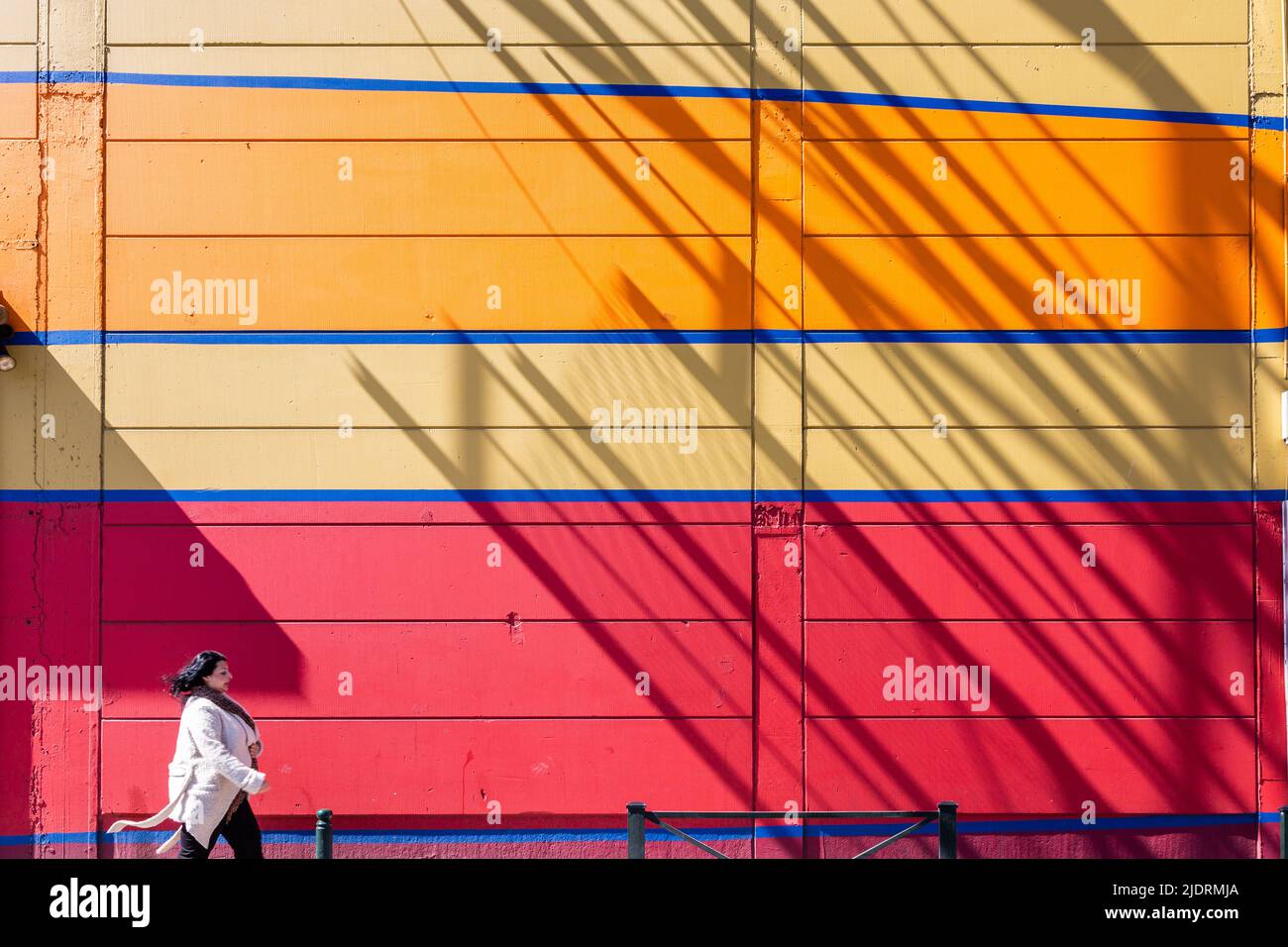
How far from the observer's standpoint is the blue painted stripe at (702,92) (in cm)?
674

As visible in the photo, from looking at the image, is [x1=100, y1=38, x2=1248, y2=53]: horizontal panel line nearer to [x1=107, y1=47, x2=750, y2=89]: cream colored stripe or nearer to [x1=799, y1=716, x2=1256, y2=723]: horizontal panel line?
[x1=107, y1=47, x2=750, y2=89]: cream colored stripe

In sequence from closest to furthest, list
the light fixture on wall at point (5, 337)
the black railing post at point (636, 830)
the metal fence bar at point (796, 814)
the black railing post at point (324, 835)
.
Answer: the black railing post at point (636, 830) < the metal fence bar at point (796, 814) < the black railing post at point (324, 835) < the light fixture on wall at point (5, 337)

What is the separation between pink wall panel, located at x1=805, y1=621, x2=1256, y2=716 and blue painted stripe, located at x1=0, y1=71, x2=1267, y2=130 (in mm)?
3224

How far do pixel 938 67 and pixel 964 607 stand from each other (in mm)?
3436

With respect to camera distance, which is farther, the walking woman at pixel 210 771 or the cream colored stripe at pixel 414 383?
the cream colored stripe at pixel 414 383

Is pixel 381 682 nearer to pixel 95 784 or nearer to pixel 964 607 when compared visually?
pixel 95 784

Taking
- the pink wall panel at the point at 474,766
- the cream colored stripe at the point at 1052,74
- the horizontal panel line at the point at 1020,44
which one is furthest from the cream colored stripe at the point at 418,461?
the horizontal panel line at the point at 1020,44

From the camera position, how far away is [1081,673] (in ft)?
21.9

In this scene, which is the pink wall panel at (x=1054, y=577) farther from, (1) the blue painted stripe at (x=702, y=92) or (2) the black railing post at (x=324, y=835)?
(2) the black railing post at (x=324, y=835)

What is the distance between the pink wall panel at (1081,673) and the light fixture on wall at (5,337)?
5269 millimetres

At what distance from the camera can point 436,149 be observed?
6.75 m

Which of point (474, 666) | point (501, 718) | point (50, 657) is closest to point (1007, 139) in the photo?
point (474, 666)

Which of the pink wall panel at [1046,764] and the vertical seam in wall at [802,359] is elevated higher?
the vertical seam in wall at [802,359]
